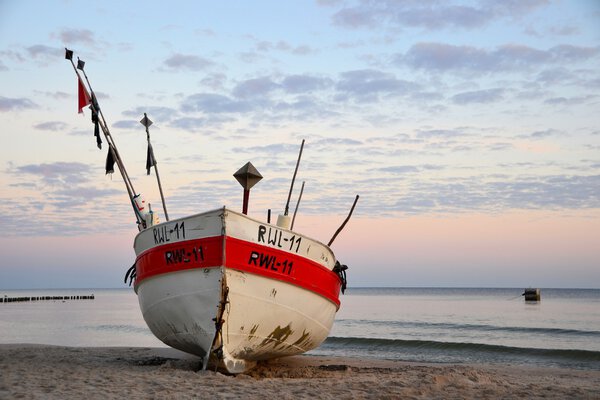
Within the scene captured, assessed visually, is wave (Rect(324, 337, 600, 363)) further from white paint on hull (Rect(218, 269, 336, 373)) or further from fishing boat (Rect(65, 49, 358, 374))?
fishing boat (Rect(65, 49, 358, 374))

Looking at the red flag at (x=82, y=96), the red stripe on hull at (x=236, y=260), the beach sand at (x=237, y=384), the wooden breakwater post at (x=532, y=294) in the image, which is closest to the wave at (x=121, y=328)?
the beach sand at (x=237, y=384)

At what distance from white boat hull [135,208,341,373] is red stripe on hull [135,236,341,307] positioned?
0.05ft

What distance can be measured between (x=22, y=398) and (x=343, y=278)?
22.7 ft

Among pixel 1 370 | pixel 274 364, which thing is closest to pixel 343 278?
pixel 274 364

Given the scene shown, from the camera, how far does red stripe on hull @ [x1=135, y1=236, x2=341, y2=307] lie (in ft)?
32.8

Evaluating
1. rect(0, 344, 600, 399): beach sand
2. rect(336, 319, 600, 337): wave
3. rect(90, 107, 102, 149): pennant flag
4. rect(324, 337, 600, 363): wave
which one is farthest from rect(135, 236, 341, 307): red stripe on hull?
rect(336, 319, 600, 337): wave

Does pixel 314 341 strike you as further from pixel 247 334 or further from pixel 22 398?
pixel 22 398

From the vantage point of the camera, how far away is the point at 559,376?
14.5 meters

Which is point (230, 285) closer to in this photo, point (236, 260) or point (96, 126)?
point (236, 260)

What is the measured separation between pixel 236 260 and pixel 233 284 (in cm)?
39

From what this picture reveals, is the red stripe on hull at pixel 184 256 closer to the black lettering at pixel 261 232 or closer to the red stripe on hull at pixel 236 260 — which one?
the red stripe on hull at pixel 236 260

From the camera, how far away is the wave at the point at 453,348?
2130 cm

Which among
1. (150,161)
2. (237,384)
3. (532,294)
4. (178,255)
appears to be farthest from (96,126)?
(532,294)

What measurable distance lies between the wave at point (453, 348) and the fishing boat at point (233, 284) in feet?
40.8
